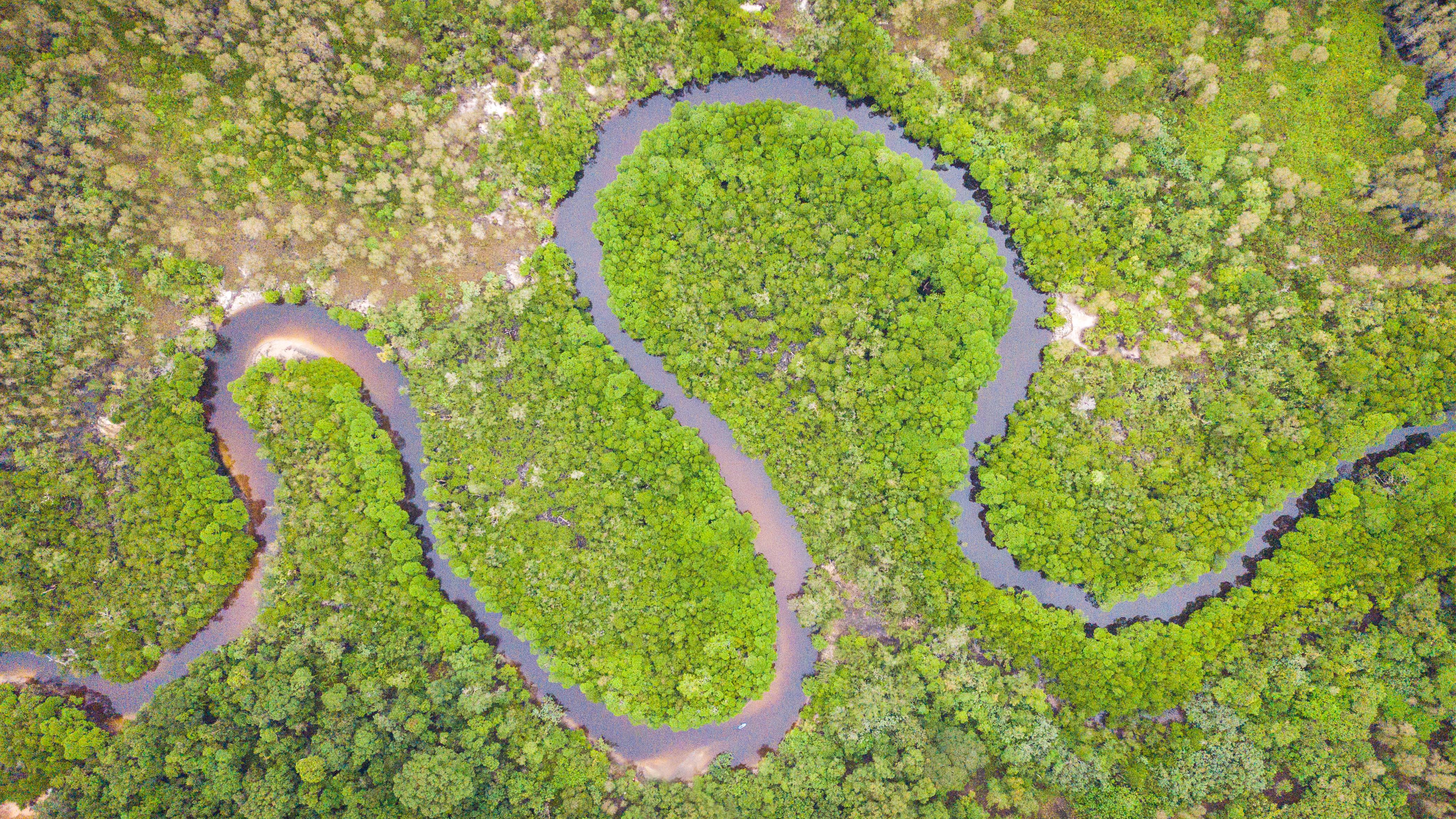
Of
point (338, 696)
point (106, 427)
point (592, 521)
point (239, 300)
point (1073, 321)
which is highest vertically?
point (1073, 321)

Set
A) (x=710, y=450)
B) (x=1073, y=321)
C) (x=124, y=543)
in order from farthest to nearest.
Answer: (x=710, y=450) → (x=1073, y=321) → (x=124, y=543)

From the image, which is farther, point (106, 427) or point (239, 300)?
point (239, 300)

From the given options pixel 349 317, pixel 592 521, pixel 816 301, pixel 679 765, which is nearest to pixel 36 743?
pixel 349 317

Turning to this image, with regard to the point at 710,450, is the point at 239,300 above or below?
below

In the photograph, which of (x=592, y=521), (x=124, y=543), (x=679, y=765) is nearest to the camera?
(x=124, y=543)

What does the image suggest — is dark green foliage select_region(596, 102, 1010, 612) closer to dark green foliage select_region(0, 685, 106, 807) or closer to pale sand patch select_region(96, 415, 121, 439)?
pale sand patch select_region(96, 415, 121, 439)

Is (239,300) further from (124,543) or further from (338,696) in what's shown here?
(338,696)

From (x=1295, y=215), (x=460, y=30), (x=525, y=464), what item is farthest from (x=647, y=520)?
(x=1295, y=215)
